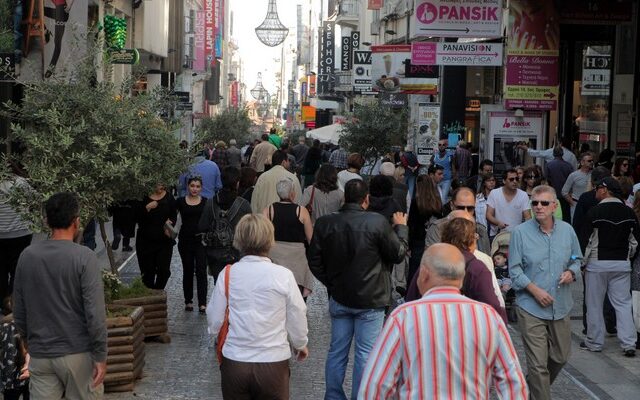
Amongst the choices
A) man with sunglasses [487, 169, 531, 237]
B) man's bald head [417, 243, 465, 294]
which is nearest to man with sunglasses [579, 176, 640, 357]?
man with sunglasses [487, 169, 531, 237]

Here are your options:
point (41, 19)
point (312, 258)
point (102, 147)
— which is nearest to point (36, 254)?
point (312, 258)

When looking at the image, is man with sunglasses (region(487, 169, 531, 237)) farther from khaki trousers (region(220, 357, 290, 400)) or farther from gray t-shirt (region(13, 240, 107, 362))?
gray t-shirt (region(13, 240, 107, 362))

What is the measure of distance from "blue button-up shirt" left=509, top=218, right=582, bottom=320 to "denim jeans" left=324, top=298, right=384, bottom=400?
0.99m

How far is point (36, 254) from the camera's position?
6.34m

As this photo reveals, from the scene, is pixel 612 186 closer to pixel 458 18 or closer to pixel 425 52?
pixel 458 18

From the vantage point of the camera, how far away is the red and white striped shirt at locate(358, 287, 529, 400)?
4566 mm

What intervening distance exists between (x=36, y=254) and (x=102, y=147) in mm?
3452

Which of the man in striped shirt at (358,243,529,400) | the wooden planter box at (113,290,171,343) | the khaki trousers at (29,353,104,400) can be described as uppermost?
the man in striped shirt at (358,243,529,400)

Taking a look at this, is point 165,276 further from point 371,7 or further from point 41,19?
point 371,7

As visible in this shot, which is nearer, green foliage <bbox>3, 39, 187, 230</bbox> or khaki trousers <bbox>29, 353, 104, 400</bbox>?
khaki trousers <bbox>29, 353, 104, 400</bbox>

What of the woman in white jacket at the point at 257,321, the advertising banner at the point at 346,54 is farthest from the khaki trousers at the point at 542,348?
the advertising banner at the point at 346,54

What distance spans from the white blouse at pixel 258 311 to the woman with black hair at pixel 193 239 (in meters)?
6.35

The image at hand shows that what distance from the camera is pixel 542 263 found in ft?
27.0

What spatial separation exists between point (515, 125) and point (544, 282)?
1577 centimetres
